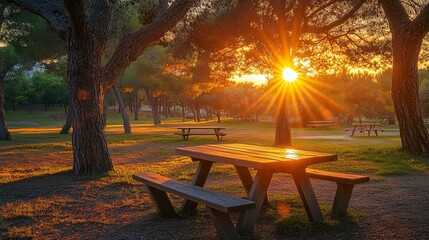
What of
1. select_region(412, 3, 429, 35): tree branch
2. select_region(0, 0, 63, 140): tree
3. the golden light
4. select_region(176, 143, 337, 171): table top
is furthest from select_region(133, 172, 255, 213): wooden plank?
select_region(0, 0, 63, 140): tree

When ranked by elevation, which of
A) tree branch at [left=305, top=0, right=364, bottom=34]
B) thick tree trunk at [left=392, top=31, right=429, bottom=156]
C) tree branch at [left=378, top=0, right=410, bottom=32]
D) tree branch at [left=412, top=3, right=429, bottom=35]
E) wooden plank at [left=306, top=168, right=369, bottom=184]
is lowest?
wooden plank at [left=306, top=168, right=369, bottom=184]

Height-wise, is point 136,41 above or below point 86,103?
above

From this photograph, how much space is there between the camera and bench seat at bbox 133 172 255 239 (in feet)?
11.1

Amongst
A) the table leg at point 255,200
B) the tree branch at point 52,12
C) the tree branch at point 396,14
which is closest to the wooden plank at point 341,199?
the table leg at point 255,200

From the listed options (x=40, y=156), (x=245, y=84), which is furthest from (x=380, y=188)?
(x=245, y=84)

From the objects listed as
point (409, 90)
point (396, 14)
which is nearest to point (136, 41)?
point (396, 14)

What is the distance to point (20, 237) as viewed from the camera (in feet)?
13.8

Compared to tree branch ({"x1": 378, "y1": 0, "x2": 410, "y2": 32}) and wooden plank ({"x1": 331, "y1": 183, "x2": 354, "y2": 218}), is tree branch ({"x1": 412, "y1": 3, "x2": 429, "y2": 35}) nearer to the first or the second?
tree branch ({"x1": 378, "y1": 0, "x2": 410, "y2": 32})

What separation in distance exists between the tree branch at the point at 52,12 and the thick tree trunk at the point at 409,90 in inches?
322

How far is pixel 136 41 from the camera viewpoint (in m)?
8.66

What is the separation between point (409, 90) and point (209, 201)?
8.59 m

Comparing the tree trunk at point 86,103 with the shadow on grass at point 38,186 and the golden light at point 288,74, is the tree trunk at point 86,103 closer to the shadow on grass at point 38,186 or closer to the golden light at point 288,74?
the shadow on grass at point 38,186

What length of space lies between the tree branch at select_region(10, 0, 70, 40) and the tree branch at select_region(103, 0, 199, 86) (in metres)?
1.15

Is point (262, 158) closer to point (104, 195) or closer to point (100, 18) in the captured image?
point (104, 195)
